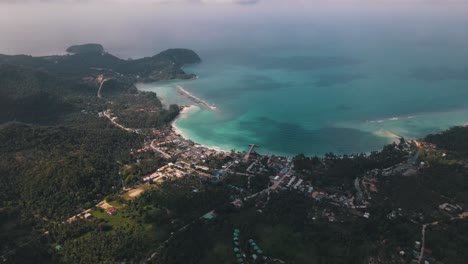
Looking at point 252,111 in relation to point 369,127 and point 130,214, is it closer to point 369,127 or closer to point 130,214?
point 369,127

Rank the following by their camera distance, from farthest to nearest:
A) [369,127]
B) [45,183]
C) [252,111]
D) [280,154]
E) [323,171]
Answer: [252,111]
[369,127]
[280,154]
[323,171]
[45,183]

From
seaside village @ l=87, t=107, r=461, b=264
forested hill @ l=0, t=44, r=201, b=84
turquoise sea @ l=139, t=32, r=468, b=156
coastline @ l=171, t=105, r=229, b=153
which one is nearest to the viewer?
seaside village @ l=87, t=107, r=461, b=264

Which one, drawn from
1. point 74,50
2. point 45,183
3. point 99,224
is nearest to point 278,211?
point 99,224

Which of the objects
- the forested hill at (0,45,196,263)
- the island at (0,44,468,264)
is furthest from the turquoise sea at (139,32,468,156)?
the forested hill at (0,45,196,263)

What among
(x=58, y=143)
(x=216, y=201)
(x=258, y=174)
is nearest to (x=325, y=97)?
(x=258, y=174)

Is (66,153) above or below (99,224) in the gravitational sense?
above

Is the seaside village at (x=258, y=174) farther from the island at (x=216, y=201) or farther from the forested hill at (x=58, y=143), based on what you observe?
the forested hill at (x=58, y=143)

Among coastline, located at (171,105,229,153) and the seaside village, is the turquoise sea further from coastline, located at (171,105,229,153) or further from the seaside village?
the seaside village

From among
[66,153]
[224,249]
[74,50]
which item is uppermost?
[74,50]
